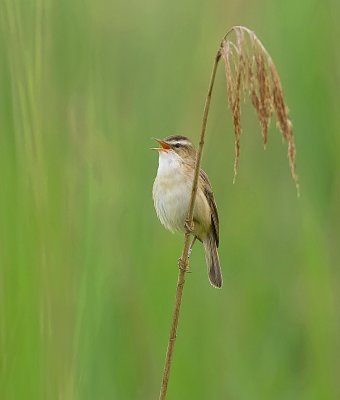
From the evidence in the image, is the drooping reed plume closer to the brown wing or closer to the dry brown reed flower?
the dry brown reed flower

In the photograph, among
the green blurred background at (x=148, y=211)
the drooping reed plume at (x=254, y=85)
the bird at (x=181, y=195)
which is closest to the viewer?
the drooping reed plume at (x=254, y=85)

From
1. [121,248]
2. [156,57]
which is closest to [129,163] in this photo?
[121,248]

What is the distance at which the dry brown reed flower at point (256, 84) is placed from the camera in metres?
1.52

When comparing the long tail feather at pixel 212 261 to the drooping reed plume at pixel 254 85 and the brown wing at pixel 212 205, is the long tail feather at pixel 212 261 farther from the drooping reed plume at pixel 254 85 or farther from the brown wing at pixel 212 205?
the drooping reed plume at pixel 254 85

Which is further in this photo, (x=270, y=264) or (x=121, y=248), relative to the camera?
(x=270, y=264)

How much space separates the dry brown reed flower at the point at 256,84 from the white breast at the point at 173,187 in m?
1.26

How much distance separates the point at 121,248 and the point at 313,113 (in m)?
0.66

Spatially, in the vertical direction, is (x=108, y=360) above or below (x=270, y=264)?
below

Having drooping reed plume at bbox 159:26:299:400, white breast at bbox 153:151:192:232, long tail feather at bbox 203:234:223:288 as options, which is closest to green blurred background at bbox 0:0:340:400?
long tail feather at bbox 203:234:223:288

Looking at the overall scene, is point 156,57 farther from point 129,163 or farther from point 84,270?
point 84,270

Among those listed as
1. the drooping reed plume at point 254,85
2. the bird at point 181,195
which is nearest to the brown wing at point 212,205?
the bird at point 181,195

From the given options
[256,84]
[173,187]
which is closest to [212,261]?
[173,187]

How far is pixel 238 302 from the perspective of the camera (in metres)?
2.47

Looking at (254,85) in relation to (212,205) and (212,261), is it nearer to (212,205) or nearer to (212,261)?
(212,261)
